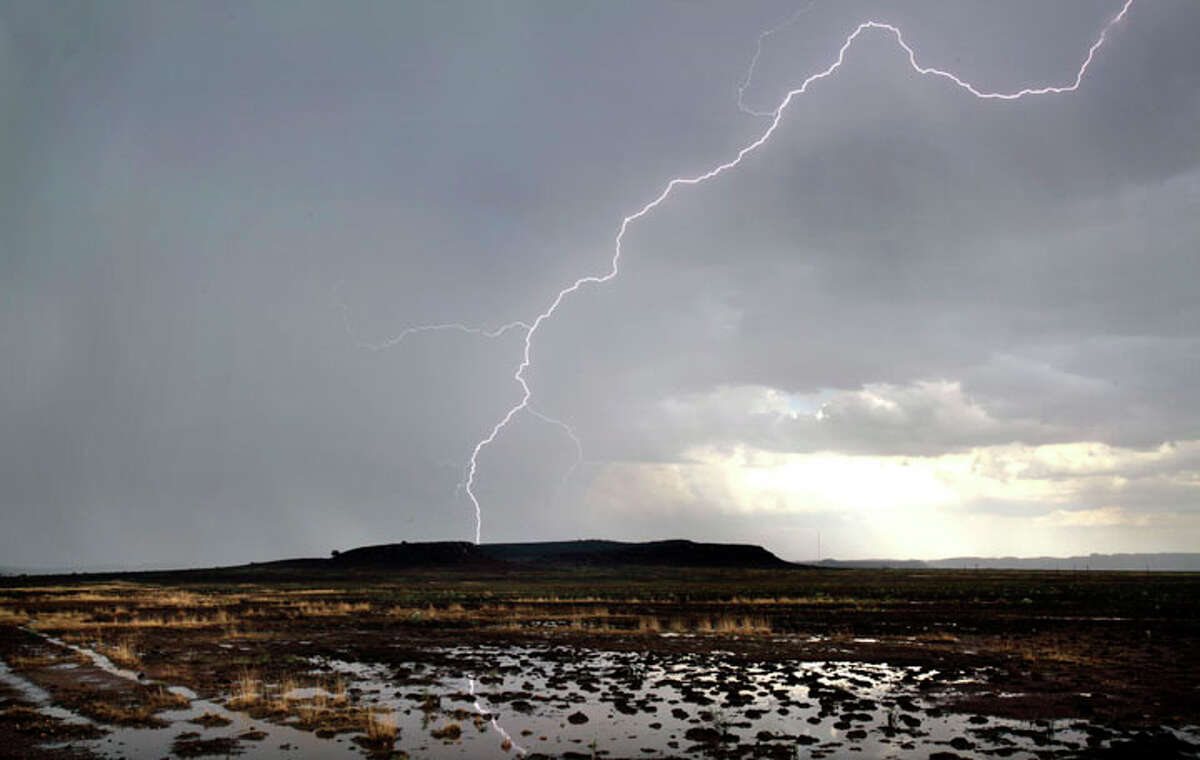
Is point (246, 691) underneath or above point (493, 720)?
underneath

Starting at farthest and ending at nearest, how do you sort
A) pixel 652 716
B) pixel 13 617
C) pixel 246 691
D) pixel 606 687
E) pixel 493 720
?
pixel 13 617
pixel 606 687
pixel 246 691
pixel 652 716
pixel 493 720

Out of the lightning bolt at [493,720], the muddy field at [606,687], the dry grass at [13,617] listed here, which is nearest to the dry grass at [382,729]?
the muddy field at [606,687]

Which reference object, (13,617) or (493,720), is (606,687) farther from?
(13,617)

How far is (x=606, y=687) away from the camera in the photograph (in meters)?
21.1

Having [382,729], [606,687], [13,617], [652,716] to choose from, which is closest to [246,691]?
[382,729]

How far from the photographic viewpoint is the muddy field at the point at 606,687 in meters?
15.1

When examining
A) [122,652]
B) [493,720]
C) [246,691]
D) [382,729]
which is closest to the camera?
[382,729]

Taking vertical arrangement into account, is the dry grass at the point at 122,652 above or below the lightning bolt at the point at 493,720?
below

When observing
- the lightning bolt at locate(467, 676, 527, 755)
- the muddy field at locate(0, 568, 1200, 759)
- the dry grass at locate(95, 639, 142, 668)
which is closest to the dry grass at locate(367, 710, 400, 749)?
the muddy field at locate(0, 568, 1200, 759)

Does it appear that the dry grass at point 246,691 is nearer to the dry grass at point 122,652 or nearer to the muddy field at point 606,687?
the muddy field at point 606,687

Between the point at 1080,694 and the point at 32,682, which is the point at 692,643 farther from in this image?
the point at 32,682

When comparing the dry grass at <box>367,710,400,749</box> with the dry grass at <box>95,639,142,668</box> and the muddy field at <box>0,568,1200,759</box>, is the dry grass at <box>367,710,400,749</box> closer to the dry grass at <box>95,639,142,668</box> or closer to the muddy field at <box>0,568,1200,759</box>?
the muddy field at <box>0,568,1200,759</box>

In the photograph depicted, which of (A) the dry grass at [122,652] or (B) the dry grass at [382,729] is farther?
(A) the dry grass at [122,652]

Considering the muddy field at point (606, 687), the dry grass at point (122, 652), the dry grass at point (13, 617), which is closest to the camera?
the muddy field at point (606, 687)
